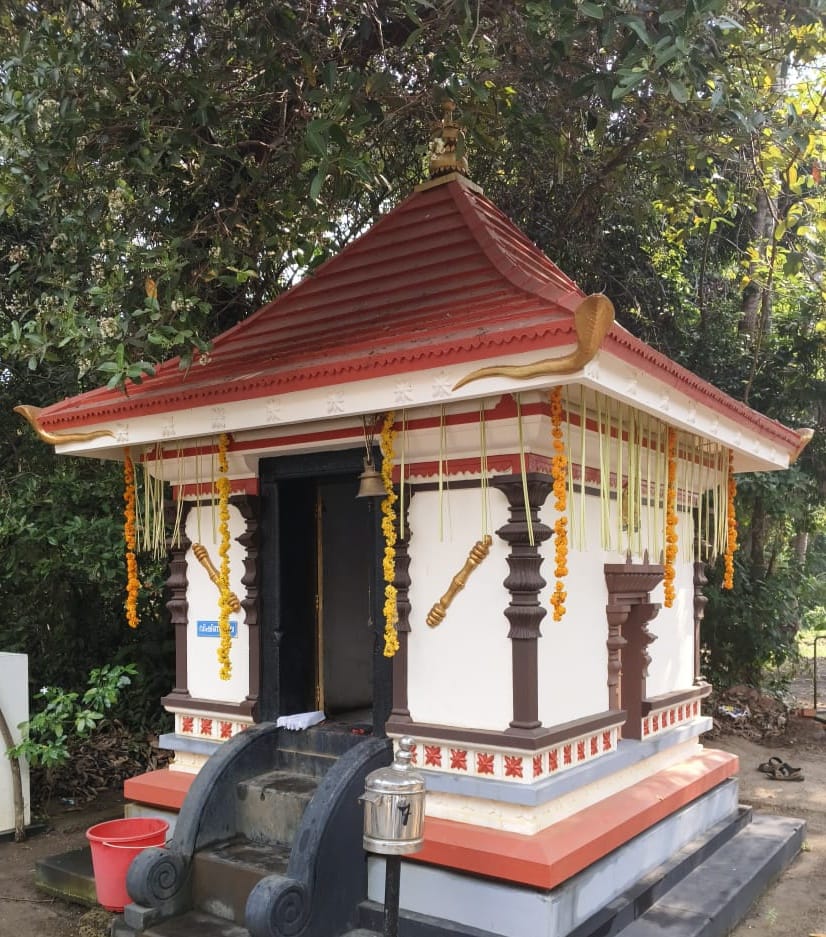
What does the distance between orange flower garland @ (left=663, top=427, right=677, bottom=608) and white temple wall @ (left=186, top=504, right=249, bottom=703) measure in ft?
8.41

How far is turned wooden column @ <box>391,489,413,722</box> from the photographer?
4652 mm

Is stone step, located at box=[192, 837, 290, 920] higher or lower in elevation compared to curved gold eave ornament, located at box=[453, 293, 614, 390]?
lower

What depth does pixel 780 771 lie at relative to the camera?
911 cm

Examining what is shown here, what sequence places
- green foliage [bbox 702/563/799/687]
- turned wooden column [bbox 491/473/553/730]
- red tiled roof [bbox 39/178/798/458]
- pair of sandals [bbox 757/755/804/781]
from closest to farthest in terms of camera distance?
1. red tiled roof [bbox 39/178/798/458]
2. turned wooden column [bbox 491/473/553/730]
3. pair of sandals [bbox 757/755/804/781]
4. green foliage [bbox 702/563/799/687]

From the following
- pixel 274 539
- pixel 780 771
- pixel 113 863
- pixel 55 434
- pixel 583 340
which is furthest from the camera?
pixel 780 771

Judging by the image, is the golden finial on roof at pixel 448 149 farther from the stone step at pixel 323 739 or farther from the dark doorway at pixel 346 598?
the stone step at pixel 323 739

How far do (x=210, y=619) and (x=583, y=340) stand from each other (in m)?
3.34

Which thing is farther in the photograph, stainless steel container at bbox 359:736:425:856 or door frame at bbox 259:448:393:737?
door frame at bbox 259:448:393:737

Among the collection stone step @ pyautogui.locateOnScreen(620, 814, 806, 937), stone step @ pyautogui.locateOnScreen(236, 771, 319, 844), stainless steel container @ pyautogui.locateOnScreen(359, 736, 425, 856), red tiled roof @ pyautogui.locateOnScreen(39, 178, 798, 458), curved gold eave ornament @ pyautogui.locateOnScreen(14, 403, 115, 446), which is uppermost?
red tiled roof @ pyautogui.locateOnScreen(39, 178, 798, 458)

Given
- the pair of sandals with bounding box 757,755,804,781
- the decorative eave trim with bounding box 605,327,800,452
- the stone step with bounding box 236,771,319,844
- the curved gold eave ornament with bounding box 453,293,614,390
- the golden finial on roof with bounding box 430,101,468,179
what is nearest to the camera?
the curved gold eave ornament with bounding box 453,293,614,390

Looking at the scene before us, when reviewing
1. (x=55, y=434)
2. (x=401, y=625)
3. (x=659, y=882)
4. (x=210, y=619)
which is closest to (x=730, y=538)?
(x=659, y=882)

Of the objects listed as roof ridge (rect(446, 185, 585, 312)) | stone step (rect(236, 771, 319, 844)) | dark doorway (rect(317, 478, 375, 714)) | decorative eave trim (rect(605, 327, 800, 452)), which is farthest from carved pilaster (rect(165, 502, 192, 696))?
decorative eave trim (rect(605, 327, 800, 452))

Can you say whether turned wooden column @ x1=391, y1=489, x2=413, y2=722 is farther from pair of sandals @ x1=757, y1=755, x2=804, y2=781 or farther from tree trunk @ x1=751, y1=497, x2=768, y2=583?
tree trunk @ x1=751, y1=497, x2=768, y2=583

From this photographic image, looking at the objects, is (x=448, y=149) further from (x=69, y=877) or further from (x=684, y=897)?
(x=69, y=877)
